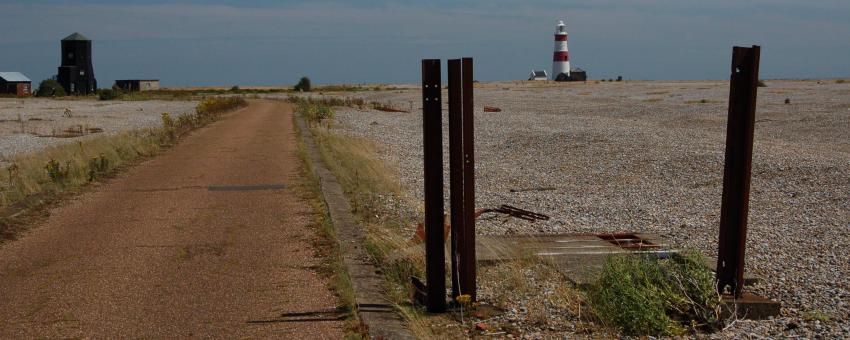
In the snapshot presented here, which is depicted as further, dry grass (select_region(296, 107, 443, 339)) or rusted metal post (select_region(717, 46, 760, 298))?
dry grass (select_region(296, 107, 443, 339))

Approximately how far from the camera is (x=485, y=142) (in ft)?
74.1

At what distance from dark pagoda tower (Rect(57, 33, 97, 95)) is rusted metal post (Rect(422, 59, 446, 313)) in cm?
8234

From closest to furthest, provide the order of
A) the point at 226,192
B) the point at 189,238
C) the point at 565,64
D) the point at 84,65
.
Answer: the point at 189,238, the point at 226,192, the point at 84,65, the point at 565,64

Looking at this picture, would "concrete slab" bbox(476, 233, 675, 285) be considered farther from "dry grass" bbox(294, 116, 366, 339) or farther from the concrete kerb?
"dry grass" bbox(294, 116, 366, 339)

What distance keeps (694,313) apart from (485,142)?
674 inches

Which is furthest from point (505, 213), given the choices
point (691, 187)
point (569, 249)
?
point (691, 187)

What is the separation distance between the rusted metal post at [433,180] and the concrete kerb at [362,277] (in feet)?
0.96

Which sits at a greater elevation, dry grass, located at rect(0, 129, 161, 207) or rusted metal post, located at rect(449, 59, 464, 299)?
rusted metal post, located at rect(449, 59, 464, 299)

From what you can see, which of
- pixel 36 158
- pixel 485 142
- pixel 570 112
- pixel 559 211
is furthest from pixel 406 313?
pixel 570 112

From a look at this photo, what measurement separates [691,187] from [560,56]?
270ft

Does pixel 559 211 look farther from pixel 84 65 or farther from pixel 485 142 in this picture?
pixel 84 65

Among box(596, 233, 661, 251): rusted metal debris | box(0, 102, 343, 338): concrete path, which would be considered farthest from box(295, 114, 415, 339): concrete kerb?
box(596, 233, 661, 251): rusted metal debris

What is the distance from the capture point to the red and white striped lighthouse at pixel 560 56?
92.2 m

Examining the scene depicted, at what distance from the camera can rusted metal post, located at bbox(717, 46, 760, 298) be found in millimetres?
5324
